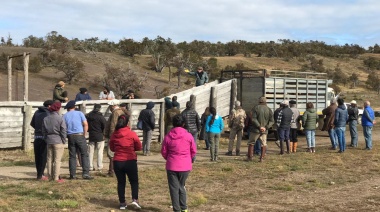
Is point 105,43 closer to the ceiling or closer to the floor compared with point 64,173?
closer to the ceiling

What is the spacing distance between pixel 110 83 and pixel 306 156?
55.4ft

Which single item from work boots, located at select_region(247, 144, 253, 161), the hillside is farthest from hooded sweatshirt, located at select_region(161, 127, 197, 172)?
the hillside

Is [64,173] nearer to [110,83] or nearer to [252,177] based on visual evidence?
[252,177]

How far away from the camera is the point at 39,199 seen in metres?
8.55

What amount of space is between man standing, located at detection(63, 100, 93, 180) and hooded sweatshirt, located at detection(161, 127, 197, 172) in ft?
10.9

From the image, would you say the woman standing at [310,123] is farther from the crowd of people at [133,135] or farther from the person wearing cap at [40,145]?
the person wearing cap at [40,145]

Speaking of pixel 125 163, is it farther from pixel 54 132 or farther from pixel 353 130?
pixel 353 130

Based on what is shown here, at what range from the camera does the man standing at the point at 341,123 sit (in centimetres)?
1555

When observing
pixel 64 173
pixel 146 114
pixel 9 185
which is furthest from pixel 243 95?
pixel 9 185

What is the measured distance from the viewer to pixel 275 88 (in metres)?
18.9

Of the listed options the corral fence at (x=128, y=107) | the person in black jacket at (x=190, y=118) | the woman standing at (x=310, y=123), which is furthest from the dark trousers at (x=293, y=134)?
the person in black jacket at (x=190, y=118)

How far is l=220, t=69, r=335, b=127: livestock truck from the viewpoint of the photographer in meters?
18.8

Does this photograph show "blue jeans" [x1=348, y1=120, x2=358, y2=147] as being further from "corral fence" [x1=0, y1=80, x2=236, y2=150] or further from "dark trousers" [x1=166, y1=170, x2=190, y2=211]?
"dark trousers" [x1=166, y1=170, x2=190, y2=211]

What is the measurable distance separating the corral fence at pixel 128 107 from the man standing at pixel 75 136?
4.67 meters
